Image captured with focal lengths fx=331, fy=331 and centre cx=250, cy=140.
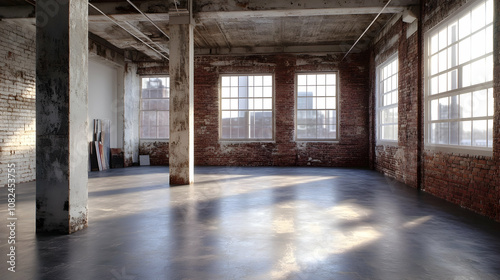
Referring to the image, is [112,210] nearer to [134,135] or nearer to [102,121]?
[102,121]

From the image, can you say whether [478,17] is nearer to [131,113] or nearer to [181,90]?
[181,90]

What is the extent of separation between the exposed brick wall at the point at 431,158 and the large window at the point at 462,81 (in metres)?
0.23

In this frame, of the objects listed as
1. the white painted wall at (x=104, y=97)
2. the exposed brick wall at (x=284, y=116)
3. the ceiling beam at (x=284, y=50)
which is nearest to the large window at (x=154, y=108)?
the white painted wall at (x=104, y=97)

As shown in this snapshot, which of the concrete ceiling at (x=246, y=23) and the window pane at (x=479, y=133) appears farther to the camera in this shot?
the concrete ceiling at (x=246, y=23)

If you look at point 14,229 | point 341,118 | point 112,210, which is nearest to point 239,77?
point 341,118

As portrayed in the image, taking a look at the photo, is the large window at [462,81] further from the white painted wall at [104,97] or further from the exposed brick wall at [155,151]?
the white painted wall at [104,97]

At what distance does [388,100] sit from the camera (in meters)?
9.11

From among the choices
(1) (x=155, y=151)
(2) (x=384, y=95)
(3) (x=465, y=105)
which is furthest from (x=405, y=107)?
(1) (x=155, y=151)

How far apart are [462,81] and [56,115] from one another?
5756 mm

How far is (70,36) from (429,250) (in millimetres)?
4254

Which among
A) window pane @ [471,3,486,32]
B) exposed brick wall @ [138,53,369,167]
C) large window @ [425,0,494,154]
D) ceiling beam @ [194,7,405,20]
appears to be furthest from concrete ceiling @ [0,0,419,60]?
window pane @ [471,3,486,32]

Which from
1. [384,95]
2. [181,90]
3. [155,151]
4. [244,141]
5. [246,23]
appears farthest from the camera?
[155,151]

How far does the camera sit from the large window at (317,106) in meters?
11.3

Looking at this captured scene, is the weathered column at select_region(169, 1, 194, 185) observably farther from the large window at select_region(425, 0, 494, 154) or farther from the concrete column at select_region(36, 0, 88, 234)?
the large window at select_region(425, 0, 494, 154)
